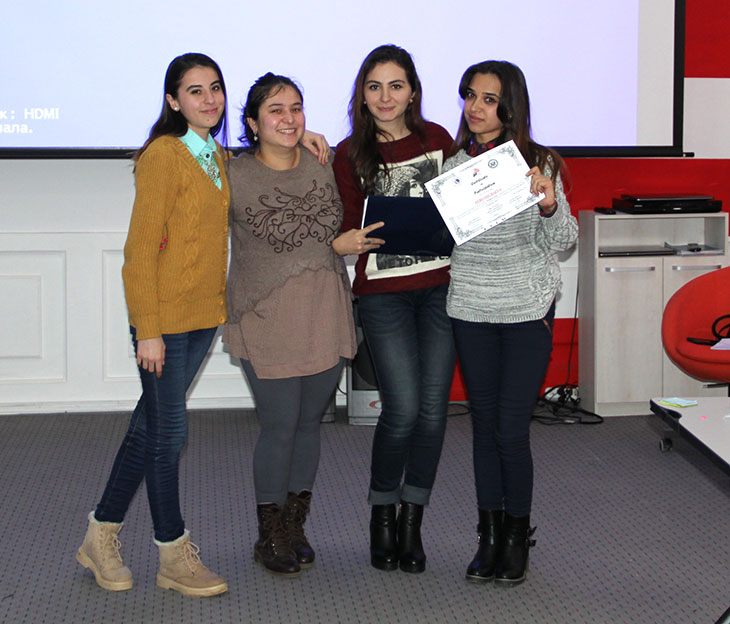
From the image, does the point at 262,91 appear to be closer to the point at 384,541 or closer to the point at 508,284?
the point at 508,284

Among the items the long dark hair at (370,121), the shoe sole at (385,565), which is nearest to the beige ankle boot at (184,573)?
the shoe sole at (385,565)

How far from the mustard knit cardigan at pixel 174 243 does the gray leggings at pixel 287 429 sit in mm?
267

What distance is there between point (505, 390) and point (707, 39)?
9.67 feet

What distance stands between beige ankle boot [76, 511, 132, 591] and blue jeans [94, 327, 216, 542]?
1.2 inches

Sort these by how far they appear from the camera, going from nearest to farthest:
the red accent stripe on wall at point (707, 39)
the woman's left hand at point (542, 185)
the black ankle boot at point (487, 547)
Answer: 1. the woman's left hand at point (542, 185)
2. the black ankle boot at point (487, 547)
3. the red accent stripe on wall at point (707, 39)

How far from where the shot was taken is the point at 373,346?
2516mm

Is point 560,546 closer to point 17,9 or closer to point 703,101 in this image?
point 703,101

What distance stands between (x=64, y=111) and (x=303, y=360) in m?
2.21

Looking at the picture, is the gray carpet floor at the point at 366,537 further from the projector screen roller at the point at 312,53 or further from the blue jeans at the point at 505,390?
the projector screen roller at the point at 312,53

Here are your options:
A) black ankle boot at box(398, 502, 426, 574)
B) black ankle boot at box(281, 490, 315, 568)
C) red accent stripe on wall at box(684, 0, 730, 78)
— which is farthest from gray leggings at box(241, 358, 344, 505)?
red accent stripe on wall at box(684, 0, 730, 78)

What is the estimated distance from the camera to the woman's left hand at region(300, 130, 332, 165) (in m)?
2.55

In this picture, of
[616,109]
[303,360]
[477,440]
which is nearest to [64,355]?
[303,360]

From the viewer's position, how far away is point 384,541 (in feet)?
8.82

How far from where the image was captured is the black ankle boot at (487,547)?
2.60 m
